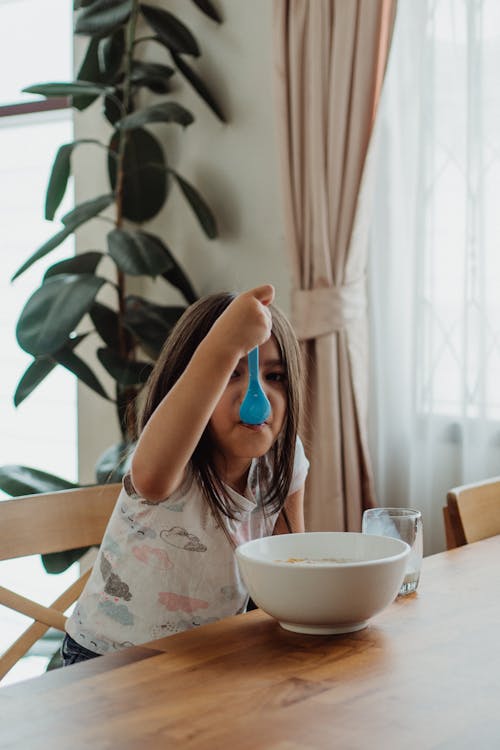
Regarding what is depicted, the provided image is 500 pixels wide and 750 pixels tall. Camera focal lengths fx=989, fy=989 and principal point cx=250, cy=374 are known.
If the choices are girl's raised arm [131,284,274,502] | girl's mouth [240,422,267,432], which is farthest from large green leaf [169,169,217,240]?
→ girl's raised arm [131,284,274,502]

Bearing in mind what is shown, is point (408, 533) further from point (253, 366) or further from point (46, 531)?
point (46, 531)

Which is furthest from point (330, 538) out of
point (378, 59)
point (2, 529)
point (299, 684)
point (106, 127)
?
point (106, 127)

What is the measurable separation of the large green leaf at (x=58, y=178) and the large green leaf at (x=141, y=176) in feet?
0.49

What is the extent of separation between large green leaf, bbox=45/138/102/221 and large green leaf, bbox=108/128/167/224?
0.49 feet

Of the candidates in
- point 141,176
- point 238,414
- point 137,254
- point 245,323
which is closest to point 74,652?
point 238,414

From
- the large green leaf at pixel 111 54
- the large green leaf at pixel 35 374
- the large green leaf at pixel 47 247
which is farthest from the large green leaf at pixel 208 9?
the large green leaf at pixel 35 374

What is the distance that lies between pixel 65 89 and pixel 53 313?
0.61m

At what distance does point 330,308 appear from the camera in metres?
2.38

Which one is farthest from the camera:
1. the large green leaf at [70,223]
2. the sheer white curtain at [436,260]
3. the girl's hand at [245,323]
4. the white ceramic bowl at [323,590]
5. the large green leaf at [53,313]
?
the large green leaf at [70,223]

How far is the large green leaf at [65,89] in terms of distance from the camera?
2645mm

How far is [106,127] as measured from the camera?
311 centimetres

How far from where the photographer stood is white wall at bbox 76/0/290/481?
107 inches

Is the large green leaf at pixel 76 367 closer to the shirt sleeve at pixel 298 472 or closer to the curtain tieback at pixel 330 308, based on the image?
the curtain tieback at pixel 330 308

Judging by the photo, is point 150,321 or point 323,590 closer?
point 323,590
